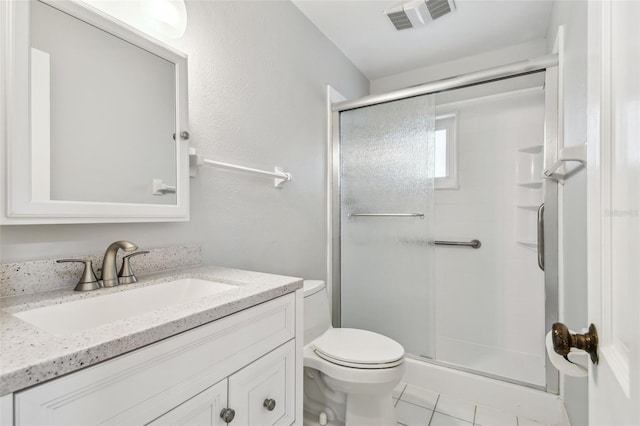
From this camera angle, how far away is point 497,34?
7.17 feet

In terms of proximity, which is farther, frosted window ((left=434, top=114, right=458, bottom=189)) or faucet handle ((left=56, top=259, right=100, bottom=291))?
frosted window ((left=434, top=114, right=458, bottom=189))

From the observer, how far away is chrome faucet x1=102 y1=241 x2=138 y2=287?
0.95m

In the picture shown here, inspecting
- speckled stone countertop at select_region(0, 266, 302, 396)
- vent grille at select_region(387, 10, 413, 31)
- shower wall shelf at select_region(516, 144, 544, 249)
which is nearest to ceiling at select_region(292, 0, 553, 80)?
vent grille at select_region(387, 10, 413, 31)

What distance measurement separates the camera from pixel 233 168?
54.9 inches

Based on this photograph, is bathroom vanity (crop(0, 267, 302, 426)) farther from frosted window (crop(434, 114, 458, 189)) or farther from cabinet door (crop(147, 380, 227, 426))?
frosted window (crop(434, 114, 458, 189))

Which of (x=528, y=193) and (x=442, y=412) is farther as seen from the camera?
(x=528, y=193)

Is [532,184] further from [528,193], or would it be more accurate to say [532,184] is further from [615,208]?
[615,208]

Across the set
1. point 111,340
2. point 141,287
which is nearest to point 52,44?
point 141,287

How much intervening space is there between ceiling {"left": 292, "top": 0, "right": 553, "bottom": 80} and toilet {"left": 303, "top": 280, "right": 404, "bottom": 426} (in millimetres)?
1647

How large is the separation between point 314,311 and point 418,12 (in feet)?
5.89

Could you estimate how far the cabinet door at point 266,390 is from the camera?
0.82 metres

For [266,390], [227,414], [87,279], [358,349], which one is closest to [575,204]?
[358,349]

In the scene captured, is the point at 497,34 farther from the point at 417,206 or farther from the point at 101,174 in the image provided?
the point at 101,174

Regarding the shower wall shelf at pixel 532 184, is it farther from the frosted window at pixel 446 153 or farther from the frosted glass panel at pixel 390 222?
the frosted glass panel at pixel 390 222
